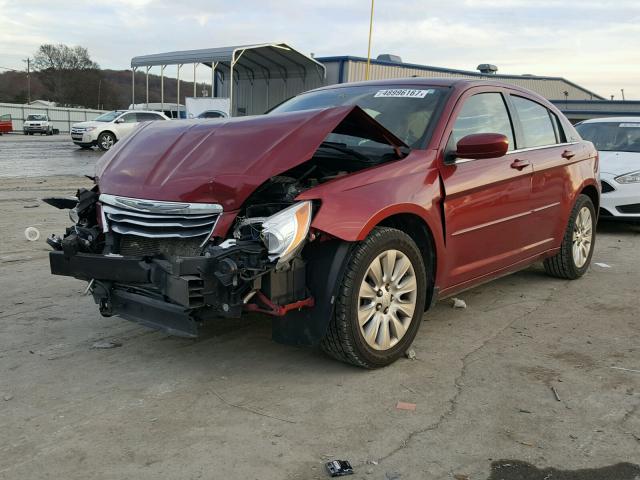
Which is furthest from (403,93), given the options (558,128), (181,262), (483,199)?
(181,262)

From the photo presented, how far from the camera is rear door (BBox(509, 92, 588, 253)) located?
5090 mm

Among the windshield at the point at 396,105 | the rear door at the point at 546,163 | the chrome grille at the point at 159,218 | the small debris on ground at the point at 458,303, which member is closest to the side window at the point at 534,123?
the rear door at the point at 546,163

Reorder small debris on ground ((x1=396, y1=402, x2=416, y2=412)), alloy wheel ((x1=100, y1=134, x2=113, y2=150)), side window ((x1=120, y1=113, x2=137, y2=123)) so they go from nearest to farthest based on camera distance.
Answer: small debris on ground ((x1=396, y1=402, x2=416, y2=412))
alloy wheel ((x1=100, y1=134, x2=113, y2=150))
side window ((x1=120, y1=113, x2=137, y2=123))

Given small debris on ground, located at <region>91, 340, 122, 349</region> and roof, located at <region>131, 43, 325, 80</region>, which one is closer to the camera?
small debris on ground, located at <region>91, 340, 122, 349</region>

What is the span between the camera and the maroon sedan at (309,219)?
3.30m

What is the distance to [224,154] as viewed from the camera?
365 centimetres

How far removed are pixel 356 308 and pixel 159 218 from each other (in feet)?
4.02

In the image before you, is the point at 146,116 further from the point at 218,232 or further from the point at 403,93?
the point at 218,232

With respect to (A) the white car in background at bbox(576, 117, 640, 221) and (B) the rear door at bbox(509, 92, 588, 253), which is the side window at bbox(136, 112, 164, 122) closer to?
(A) the white car in background at bbox(576, 117, 640, 221)

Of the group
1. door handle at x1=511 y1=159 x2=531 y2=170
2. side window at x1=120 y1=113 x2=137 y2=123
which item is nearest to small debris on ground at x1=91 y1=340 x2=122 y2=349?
door handle at x1=511 y1=159 x2=531 y2=170

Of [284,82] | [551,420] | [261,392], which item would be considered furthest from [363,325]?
[284,82]

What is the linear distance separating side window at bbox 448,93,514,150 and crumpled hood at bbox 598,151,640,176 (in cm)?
458

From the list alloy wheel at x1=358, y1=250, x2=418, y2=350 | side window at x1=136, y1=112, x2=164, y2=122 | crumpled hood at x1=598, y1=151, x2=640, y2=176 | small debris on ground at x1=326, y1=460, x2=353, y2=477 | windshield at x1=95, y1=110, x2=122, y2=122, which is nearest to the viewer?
small debris on ground at x1=326, y1=460, x2=353, y2=477

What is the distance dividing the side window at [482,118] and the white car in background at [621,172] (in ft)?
14.7
